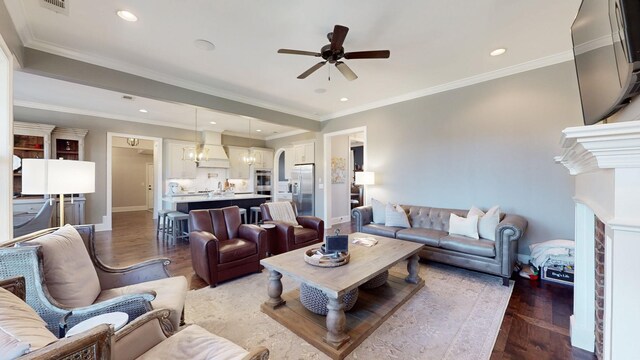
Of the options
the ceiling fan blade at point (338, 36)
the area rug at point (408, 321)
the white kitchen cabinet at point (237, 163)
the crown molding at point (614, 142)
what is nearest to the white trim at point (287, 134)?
the white kitchen cabinet at point (237, 163)

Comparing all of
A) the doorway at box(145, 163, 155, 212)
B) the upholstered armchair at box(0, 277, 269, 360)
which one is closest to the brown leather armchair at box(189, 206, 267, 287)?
the upholstered armchair at box(0, 277, 269, 360)

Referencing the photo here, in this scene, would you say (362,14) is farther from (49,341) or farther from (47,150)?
(47,150)

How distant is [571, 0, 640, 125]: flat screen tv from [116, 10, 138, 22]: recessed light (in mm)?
3367

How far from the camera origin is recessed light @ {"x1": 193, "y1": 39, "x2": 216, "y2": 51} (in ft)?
9.02

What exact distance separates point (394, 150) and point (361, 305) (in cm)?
329

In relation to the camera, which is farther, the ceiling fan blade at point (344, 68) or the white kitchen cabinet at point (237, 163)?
the white kitchen cabinet at point (237, 163)

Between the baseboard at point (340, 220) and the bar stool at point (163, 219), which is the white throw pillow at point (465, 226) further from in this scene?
the bar stool at point (163, 219)

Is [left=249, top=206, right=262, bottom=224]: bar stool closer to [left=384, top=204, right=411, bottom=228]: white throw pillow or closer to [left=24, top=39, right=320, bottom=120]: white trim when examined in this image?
[left=24, top=39, right=320, bottom=120]: white trim

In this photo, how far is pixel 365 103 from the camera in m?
5.06

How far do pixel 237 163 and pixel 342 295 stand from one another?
7269mm

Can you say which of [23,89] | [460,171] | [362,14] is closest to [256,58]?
[362,14]

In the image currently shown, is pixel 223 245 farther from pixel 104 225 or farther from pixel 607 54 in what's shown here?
pixel 104 225

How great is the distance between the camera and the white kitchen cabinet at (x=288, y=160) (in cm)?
763

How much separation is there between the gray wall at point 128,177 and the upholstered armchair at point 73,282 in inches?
370
